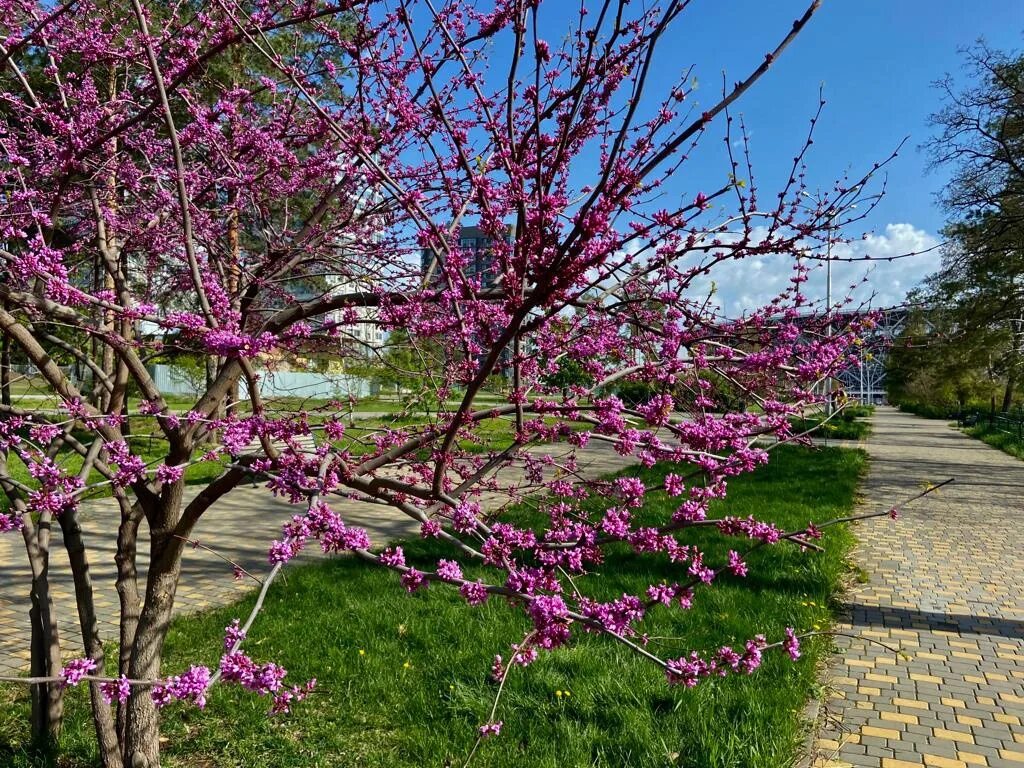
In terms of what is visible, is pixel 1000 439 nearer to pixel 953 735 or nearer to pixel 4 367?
pixel 953 735

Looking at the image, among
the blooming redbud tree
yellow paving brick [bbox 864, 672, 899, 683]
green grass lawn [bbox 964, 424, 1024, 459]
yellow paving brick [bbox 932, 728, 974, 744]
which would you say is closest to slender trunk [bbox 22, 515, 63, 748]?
the blooming redbud tree

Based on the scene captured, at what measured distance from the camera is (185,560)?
23.3 feet

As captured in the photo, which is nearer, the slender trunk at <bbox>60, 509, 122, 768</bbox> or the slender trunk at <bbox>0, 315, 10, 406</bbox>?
the slender trunk at <bbox>60, 509, 122, 768</bbox>

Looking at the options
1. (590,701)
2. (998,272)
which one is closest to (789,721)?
(590,701)

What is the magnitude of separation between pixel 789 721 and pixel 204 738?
10.0ft

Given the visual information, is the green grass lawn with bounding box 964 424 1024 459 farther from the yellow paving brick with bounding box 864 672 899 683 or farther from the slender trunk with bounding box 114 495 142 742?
the slender trunk with bounding box 114 495 142 742

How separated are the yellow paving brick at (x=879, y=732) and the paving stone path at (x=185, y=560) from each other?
2087 mm

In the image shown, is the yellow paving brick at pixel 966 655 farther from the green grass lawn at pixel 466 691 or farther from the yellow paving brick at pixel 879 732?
the yellow paving brick at pixel 879 732

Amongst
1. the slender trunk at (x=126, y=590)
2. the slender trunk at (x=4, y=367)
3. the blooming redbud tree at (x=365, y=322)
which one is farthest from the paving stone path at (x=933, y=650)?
the slender trunk at (x=4, y=367)

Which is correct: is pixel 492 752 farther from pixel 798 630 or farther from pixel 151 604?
pixel 798 630

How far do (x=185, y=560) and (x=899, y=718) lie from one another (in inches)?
255

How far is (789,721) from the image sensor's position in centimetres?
360

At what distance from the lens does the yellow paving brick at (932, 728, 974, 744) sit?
365 centimetres

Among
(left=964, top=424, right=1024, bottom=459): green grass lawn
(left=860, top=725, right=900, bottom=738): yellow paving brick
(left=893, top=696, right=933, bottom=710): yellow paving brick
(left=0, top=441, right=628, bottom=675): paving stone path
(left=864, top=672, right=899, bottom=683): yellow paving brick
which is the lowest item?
(left=964, top=424, right=1024, bottom=459): green grass lawn
